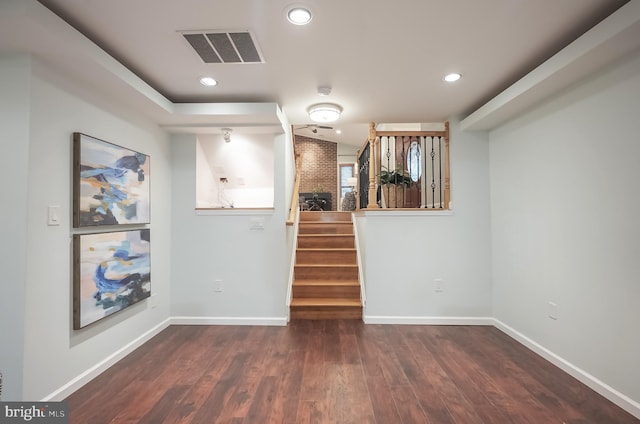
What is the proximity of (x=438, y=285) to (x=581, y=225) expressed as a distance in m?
1.65

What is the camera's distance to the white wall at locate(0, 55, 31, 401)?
187cm

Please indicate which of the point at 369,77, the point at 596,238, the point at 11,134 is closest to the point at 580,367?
the point at 596,238

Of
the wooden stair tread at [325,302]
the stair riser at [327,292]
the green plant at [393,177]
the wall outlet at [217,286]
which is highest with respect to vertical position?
the green plant at [393,177]

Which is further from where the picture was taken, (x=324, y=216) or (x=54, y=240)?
(x=324, y=216)

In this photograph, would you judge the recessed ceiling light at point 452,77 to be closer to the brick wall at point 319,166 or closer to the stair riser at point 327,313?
the stair riser at point 327,313

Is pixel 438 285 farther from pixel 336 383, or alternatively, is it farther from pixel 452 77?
pixel 452 77

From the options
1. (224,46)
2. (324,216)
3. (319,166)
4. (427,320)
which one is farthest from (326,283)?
(319,166)

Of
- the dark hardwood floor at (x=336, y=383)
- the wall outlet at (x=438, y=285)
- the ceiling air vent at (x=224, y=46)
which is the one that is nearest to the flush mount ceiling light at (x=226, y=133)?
the ceiling air vent at (x=224, y=46)

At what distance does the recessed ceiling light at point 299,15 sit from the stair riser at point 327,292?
3.02 metres

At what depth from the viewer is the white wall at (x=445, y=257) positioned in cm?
367

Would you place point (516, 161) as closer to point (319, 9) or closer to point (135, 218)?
point (319, 9)

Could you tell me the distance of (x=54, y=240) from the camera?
2104 mm

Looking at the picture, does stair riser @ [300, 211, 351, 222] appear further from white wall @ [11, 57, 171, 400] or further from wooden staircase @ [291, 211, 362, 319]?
white wall @ [11, 57, 171, 400]

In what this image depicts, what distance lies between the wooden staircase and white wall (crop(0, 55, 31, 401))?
2480 millimetres
